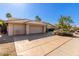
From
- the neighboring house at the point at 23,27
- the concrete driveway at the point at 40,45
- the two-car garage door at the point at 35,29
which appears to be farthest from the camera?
the two-car garage door at the point at 35,29

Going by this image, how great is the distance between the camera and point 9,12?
3045 mm

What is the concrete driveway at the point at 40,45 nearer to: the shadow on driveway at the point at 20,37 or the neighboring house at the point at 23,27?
the shadow on driveway at the point at 20,37

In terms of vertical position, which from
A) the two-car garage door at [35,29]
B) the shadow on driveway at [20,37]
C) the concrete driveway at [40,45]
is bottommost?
the concrete driveway at [40,45]

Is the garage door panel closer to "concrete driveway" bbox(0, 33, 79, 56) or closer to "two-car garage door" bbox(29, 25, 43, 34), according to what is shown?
"concrete driveway" bbox(0, 33, 79, 56)

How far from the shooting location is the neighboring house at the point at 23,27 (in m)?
3.09

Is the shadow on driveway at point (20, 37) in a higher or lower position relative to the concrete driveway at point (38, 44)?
higher

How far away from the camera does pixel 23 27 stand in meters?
3.22

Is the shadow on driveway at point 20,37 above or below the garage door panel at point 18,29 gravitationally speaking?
below

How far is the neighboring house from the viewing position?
3.09m

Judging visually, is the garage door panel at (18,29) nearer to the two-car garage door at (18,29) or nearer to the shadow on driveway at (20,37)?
the two-car garage door at (18,29)

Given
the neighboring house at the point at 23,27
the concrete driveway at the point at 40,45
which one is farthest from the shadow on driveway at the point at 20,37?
the neighboring house at the point at 23,27

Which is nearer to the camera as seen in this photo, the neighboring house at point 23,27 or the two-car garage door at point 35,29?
the neighboring house at point 23,27

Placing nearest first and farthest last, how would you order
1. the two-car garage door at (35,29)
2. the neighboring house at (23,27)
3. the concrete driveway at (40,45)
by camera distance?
the concrete driveway at (40,45)
the neighboring house at (23,27)
the two-car garage door at (35,29)

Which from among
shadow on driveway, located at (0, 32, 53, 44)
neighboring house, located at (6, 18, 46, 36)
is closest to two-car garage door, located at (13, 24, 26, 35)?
neighboring house, located at (6, 18, 46, 36)
